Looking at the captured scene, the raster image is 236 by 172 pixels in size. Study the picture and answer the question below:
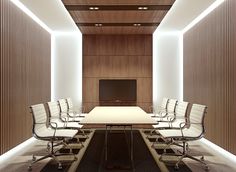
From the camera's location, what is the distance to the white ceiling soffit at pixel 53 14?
7017mm

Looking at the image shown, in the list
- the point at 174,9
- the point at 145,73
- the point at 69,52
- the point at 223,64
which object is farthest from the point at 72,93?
the point at 223,64

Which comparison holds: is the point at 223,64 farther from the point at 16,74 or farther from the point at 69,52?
the point at 69,52

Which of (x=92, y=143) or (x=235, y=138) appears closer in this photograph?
(x=235, y=138)

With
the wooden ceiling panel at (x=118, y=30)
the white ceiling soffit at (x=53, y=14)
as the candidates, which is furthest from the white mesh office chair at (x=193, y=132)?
the wooden ceiling panel at (x=118, y=30)

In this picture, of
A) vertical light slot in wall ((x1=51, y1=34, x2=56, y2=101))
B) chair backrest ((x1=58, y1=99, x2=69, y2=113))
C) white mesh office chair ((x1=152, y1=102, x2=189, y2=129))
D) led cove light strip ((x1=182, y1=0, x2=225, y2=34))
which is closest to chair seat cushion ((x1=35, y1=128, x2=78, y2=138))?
chair backrest ((x1=58, y1=99, x2=69, y2=113))

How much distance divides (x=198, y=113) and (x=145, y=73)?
566 centimetres

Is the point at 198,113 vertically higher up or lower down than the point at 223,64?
lower down

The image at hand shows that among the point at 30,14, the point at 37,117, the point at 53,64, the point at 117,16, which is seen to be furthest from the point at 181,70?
the point at 37,117

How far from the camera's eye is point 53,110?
621 centimetres

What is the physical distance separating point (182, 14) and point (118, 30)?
2.44 m

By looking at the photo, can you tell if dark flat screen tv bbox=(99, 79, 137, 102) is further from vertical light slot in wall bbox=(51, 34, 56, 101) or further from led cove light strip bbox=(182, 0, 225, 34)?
led cove light strip bbox=(182, 0, 225, 34)

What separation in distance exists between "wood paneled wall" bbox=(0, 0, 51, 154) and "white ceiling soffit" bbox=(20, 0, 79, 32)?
0.27m

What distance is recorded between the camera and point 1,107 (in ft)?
18.7

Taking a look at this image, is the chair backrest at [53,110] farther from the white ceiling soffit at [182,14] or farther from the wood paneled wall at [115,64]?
the wood paneled wall at [115,64]
